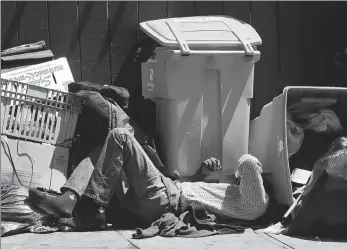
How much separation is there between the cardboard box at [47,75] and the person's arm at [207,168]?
1229 mm

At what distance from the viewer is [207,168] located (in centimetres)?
529

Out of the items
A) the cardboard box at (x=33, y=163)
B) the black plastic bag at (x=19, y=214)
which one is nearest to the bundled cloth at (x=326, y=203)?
the black plastic bag at (x=19, y=214)

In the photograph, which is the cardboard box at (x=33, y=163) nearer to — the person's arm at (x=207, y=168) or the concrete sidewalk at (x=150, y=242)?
the concrete sidewalk at (x=150, y=242)

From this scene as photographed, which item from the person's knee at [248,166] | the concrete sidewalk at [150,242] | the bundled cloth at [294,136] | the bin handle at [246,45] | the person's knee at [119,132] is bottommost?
the concrete sidewalk at [150,242]

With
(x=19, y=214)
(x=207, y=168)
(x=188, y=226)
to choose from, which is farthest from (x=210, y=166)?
(x=19, y=214)

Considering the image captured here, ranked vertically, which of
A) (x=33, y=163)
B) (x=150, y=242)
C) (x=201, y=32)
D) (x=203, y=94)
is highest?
(x=201, y=32)

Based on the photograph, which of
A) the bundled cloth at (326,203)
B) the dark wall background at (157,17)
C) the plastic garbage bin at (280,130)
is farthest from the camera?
the dark wall background at (157,17)

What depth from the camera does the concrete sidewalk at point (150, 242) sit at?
4.48 meters

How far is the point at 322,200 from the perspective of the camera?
4.67 m

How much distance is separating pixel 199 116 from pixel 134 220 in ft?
2.95

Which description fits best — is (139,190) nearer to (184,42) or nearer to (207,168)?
(207,168)

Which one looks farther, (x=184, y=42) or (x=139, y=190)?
(x=184, y=42)

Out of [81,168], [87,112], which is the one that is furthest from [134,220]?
[87,112]

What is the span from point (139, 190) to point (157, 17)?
6.03 feet
